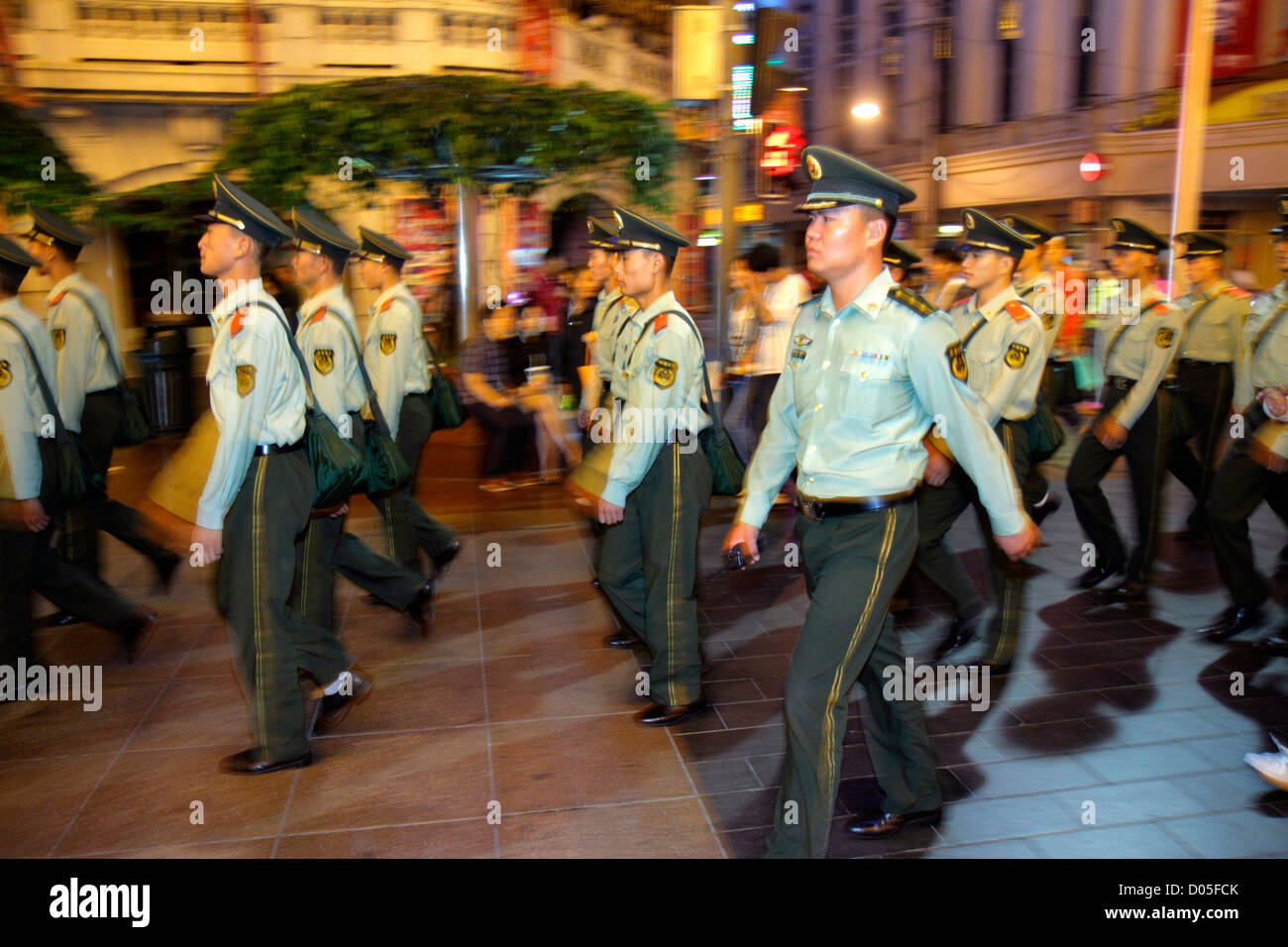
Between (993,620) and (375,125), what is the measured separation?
5.76m

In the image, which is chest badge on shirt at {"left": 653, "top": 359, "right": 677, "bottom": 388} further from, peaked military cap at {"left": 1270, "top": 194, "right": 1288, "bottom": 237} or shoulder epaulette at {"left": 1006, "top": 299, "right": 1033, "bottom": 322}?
peaked military cap at {"left": 1270, "top": 194, "right": 1288, "bottom": 237}

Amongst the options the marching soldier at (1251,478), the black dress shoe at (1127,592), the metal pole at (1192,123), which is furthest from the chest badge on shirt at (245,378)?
the metal pole at (1192,123)

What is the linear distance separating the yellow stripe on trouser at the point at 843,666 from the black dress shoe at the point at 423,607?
2738 mm

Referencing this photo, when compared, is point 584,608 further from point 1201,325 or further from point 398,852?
point 1201,325

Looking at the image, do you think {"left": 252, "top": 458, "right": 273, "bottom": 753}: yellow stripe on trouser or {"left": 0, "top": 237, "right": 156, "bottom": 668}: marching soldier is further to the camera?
{"left": 0, "top": 237, "right": 156, "bottom": 668}: marching soldier

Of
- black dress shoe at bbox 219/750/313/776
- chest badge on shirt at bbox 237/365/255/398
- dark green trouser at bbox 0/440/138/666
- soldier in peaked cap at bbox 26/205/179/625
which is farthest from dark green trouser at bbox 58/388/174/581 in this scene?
chest badge on shirt at bbox 237/365/255/398

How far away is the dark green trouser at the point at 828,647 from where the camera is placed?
2.91 meters

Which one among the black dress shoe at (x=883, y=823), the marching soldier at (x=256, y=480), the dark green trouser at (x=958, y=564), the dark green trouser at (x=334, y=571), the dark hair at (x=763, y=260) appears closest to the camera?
the black dress shoe at (x=883, y=823)

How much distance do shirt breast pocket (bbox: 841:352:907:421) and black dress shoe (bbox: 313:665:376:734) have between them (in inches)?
95.2

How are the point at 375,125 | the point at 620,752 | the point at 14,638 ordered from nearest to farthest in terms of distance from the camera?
the point at 620,752 < the point at 14,638 < the point at 375,125

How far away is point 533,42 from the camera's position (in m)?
12.6

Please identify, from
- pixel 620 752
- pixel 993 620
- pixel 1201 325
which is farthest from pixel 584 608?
pixel 1201 325

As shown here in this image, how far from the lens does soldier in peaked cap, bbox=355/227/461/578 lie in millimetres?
5641

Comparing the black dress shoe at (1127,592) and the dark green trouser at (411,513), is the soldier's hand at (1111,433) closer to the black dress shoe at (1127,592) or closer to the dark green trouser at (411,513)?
the black dress shoe at (1127,592)
